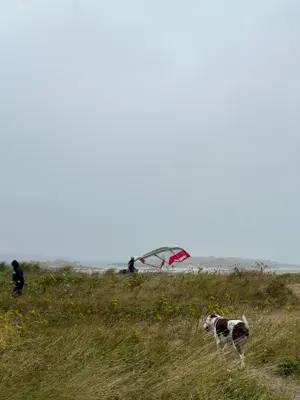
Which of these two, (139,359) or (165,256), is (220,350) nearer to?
(139,359)

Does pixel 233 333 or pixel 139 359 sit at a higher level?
pixel 233 333

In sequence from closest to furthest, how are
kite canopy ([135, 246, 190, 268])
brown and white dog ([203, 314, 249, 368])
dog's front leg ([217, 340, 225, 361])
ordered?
dog's front leg ([217, 340, 225, 361])
brown and white dog ([203, 314, 249, 368])
kite canopy ([135, 246, 190, 268])

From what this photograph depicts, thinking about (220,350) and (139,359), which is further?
(220,350)

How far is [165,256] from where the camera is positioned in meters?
27.4

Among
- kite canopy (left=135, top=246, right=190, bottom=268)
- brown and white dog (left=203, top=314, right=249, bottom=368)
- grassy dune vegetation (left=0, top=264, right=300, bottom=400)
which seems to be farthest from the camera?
kite canopy (left=135, top=246, right=190, bottom=268)

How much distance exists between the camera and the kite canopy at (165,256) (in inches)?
1059

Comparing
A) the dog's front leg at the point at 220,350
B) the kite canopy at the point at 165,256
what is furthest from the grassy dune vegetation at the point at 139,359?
the kite canopy at the point at 165,256

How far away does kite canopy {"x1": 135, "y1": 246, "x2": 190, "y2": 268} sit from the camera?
1059 inches

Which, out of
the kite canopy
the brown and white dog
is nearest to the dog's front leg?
the brown and white dog

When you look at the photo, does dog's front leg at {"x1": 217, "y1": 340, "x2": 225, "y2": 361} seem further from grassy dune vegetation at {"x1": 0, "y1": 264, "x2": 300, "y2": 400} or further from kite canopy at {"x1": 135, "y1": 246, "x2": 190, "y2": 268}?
kite canopy at {"x1": 135, "y1": 246, "x2": 190, "y2": 268}

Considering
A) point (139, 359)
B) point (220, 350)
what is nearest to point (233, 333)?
point (220, 350)

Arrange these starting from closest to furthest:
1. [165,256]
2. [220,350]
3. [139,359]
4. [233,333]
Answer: [139,359] < [220,350] < [233,333] < [165,256]

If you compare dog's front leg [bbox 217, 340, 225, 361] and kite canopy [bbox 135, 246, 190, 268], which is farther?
kite canopy [bbox 135, 246, 190, 268]

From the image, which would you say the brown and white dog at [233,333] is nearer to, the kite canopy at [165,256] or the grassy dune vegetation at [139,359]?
the grassy dune vegetation at [139,359]
